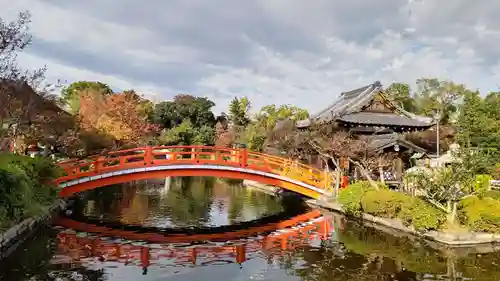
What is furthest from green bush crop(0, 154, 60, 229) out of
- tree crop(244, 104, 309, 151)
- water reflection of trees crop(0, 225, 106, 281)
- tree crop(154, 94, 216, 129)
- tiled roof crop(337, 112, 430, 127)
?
tree crop(154, 94, 216, 129)

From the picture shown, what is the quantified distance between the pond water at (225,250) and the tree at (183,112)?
116ft

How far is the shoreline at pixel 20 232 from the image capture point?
13.2m

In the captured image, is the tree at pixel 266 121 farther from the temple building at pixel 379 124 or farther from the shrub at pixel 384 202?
the shrub at pixel 384 202

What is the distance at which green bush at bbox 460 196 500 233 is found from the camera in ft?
50.1

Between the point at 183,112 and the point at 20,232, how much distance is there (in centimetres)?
4448

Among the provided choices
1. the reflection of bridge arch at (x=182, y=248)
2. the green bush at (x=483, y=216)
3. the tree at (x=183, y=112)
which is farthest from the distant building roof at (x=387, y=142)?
the tree at (x=183, y=112)

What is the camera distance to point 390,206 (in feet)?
58.3

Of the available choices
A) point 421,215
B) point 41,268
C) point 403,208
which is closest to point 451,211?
point 421,215

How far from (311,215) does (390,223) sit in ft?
16.4

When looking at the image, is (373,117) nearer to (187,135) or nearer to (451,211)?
(451,211)

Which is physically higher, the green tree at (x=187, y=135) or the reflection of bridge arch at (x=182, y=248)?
the green tree at (x=187, y=135)

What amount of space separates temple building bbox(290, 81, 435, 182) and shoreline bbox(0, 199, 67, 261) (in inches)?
626

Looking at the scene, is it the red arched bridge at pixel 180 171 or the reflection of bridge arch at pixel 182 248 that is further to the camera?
the red arched bridge at pixel 180 171

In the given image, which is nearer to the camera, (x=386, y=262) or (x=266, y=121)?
(x=386, y=262)
